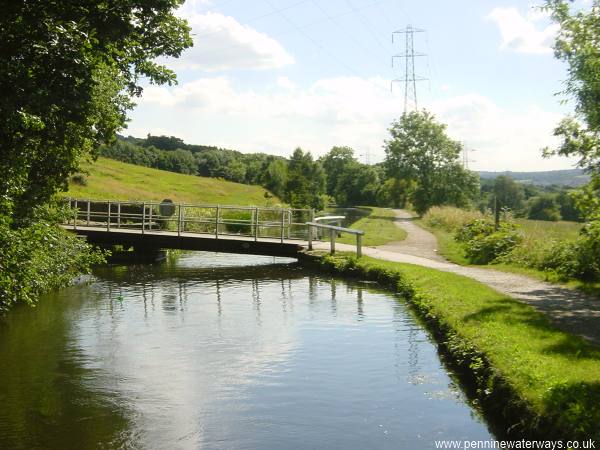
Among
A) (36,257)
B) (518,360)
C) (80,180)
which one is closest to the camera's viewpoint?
(518,360)

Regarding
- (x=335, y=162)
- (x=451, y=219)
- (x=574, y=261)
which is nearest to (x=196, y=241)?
(x=574, y=261)

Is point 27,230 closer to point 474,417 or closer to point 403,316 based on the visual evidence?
point 403,316

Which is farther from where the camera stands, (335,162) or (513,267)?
(335,162)

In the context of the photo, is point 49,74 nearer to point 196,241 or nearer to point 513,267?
point 513,267

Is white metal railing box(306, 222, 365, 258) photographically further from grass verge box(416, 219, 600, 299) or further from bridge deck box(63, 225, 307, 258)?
grass verge box(416, 219, 600, 299)

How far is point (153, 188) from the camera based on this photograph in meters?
71.7

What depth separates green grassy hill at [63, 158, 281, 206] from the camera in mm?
58731

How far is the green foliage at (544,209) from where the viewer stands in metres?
42.7

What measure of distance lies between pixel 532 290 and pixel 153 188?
198 ft

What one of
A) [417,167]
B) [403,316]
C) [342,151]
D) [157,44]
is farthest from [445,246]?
[342,151]

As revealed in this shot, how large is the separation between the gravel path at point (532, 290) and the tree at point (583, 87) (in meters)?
1.83

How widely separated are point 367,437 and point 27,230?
8.72 metres

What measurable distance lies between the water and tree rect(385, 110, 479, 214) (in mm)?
46062

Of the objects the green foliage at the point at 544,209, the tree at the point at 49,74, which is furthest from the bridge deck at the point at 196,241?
the green foliage at the point at 544,209
